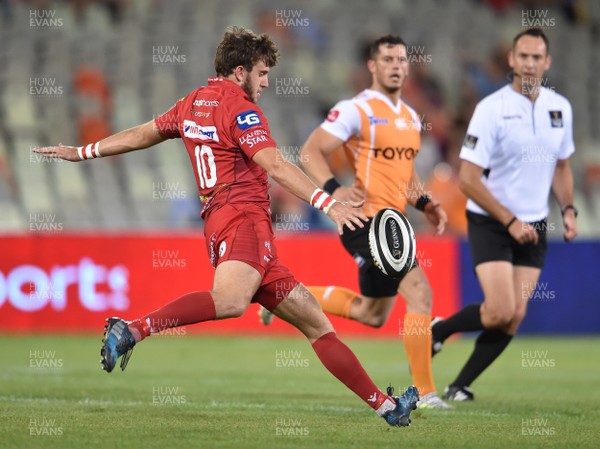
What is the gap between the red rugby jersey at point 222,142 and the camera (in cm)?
670

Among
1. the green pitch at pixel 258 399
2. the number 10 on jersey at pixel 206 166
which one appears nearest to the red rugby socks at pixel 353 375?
the green pitch at pixel 258 399

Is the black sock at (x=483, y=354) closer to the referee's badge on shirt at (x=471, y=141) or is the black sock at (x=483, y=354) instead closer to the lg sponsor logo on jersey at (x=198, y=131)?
the referee's badge on shirt at (x=471, y=141)

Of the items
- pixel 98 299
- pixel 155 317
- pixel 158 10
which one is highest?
pixel 158 10

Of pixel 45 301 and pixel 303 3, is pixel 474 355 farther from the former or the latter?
pixel 303 3

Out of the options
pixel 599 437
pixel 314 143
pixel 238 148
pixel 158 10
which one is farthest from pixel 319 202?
pixel 158 10

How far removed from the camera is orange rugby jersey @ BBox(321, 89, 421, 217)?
892 centimetres

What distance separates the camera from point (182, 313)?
6500 millimetres

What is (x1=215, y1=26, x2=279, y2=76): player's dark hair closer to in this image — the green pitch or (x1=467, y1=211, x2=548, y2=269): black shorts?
the green pitch

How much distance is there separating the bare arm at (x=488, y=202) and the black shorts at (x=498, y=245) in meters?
0.13

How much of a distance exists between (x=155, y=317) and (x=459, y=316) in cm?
349

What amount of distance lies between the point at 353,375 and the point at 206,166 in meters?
1.51

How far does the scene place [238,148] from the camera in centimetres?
679

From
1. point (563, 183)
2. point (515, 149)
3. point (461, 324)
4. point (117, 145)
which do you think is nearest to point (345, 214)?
point (117, 145)

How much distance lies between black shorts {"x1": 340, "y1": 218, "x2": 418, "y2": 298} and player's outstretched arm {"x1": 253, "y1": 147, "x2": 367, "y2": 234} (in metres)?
2.45
